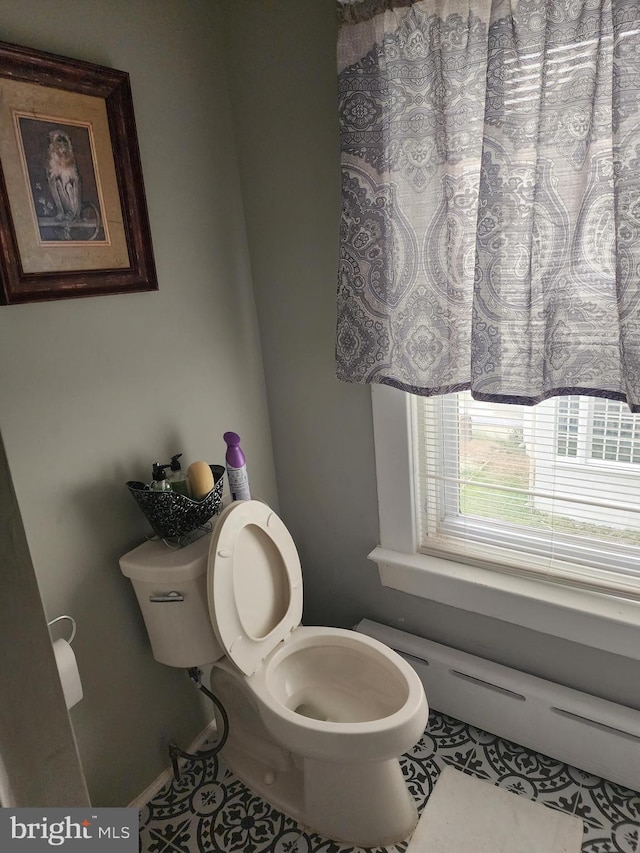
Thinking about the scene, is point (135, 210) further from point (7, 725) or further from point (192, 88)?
point (7, 725)

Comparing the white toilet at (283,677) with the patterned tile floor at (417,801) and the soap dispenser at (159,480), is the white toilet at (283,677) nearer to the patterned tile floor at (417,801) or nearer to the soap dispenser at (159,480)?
the patterned tile floor at (417,801)

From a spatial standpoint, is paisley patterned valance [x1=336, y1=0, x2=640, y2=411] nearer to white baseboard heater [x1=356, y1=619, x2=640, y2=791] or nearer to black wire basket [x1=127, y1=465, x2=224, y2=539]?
black wire basket [x1=127, y1=465, x2=224, y2=539]

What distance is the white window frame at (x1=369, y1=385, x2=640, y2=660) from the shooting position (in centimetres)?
151

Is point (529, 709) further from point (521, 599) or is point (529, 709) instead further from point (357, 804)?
point (357, 804)

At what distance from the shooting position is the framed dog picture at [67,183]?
1.21 m

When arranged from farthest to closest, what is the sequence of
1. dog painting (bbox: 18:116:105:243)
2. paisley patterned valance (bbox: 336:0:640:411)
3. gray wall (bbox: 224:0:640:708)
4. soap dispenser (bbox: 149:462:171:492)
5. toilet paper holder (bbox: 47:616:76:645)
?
gray wall (bbox: 224:0:640:708), soap dispenser (bbox: 149:462:171:492), toilet paper holder (bbox: 47:616:76:645), dog painting (bbox: 18:116:105:243), paisley patterned valance (bbox: 336:0:640:411)

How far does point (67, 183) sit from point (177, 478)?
0.76m

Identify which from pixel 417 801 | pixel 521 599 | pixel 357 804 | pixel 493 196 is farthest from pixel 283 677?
pixel 493 196

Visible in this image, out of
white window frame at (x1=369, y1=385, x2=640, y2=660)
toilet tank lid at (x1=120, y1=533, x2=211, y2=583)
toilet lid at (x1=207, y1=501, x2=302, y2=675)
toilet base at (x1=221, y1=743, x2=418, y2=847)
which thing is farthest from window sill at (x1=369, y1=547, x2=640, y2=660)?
toilet tank lid at (x1=120, y1=533, x2=211, y2=583)

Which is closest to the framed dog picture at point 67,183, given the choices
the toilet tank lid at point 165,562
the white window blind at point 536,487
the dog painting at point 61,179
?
the dog painting at point 61,179

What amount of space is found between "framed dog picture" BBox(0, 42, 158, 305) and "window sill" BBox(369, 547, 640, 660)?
1167mm

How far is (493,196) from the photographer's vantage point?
4.13ft

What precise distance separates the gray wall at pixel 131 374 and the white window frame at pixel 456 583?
0.51 meters

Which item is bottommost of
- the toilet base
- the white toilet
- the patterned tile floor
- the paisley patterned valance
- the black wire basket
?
the patterned tile floor
